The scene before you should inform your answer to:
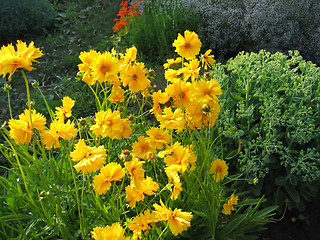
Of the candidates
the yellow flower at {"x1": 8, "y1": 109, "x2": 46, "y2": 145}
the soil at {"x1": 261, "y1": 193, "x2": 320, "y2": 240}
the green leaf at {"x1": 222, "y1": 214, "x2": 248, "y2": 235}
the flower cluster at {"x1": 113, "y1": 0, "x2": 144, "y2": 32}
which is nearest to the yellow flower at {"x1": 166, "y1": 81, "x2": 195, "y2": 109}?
the yellow flower at {"x1": 8, "y1": 109, "x2": 46, "y2": 145}

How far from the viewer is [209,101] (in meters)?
1.21

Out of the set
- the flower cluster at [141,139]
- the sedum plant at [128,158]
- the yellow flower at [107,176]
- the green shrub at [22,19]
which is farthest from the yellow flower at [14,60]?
the green shrub at [22,19]

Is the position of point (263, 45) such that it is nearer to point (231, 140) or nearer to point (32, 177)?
point (231, 140)

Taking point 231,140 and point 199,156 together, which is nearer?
point 199,156

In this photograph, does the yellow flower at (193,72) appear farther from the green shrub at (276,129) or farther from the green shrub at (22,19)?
the green shrub at (22,19)

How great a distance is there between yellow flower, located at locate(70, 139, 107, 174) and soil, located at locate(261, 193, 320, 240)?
133 centimetres

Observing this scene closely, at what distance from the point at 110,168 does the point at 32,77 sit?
3.18 meters

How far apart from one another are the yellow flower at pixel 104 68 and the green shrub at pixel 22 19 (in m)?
3.85

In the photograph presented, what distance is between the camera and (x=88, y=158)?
1.05 meters

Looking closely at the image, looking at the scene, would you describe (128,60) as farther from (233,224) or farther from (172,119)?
(233,224)

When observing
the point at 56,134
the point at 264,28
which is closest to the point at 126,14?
the point at 264,28

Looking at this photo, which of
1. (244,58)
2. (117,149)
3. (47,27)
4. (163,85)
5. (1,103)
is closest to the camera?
(117,149)

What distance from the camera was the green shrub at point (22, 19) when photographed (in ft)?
15.0

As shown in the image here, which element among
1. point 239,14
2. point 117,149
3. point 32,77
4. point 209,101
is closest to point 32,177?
point 117,149
